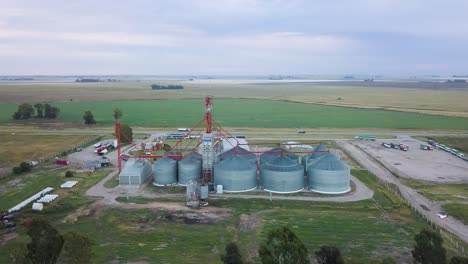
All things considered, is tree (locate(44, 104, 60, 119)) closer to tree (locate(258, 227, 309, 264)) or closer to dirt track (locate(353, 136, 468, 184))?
dirt track (locate(353, 136, 468, 184))

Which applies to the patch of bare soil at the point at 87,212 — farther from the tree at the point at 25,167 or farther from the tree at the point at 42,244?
the tree at the point at 25,167

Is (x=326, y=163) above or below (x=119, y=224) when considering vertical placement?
above

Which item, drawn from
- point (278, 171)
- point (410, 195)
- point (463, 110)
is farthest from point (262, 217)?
point (463, 110)

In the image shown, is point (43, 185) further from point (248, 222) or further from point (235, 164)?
point (248, 222)

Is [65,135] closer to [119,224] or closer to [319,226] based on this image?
[119,224]

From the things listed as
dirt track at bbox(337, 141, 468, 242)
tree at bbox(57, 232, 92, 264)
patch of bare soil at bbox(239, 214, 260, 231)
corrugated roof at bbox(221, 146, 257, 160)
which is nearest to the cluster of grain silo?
corrugated roof at bbox(221, 146, 257, 160)

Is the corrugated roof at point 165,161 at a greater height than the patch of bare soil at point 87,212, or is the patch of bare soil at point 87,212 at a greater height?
the corrugated roof at point 165,161

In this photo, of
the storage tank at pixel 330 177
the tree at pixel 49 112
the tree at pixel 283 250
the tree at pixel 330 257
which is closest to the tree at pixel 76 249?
the tree at pixel 283 250
